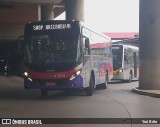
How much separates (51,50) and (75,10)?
19461 millimetres

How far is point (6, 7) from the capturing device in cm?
4619

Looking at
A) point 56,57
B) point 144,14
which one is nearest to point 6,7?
point 144,14

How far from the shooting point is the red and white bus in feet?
56.1

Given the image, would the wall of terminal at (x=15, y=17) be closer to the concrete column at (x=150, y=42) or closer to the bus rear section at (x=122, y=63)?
the bus rear section at (x=122, y=63)

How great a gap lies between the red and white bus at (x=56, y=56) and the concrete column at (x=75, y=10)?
57.8 feet

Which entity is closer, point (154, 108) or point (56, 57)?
point (154, 108)

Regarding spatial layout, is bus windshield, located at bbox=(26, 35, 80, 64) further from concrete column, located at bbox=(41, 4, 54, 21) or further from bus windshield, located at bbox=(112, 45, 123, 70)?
concrete column, located at bbox=(41, 4, 54, 21)

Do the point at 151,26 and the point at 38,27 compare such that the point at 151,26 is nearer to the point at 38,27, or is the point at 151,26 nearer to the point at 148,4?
the point at 148,4

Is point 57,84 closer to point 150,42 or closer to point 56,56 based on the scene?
point 56,56

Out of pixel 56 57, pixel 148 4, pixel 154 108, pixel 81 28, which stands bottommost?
pixel 154 108

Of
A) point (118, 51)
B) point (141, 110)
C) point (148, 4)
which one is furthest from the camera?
point (118, 51)

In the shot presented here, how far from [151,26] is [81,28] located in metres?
4.73

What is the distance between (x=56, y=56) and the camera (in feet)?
56.5

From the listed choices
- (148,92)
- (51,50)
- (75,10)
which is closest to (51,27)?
(51,50)
